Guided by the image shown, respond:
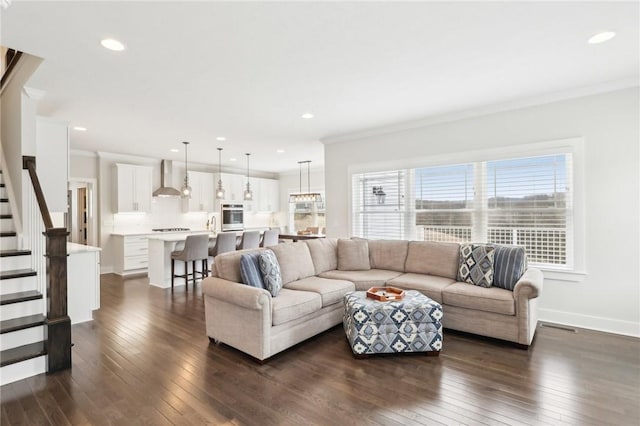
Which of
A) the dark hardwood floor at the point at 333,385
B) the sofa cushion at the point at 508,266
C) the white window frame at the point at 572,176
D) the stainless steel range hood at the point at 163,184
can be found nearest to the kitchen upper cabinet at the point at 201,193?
the stainless steel range hood at the point at 163,184

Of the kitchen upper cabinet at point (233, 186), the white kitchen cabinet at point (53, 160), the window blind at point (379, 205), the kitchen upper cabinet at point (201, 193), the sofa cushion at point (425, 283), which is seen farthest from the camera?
the kitchen upper cabinet at point (233, 186)

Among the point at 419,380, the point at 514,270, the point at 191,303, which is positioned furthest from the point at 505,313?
the point at 191,303

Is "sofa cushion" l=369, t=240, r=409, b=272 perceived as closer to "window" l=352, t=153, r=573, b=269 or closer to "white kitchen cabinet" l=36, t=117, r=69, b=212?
"window" l=352, t=153, r=573, b=269

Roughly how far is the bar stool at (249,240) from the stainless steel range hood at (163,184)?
2.44m

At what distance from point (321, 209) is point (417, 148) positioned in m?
5.21

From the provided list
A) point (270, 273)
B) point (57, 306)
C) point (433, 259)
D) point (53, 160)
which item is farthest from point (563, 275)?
point (53, 160)

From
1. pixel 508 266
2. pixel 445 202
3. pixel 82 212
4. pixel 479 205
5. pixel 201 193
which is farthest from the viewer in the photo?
pixel 201 193

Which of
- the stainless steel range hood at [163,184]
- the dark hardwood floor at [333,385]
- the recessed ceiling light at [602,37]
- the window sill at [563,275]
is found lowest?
the dark hardwood floor at [333,385]

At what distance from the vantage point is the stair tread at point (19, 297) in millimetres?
2793

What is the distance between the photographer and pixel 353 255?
15.0 ft

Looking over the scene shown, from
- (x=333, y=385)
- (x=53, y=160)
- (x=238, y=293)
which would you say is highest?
(x=53, y=160)

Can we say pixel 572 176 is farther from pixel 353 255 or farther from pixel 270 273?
pixel 270 273

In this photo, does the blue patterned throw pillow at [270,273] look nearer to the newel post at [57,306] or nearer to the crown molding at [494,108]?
the newel post at [57,306]

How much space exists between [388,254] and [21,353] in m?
3.97
